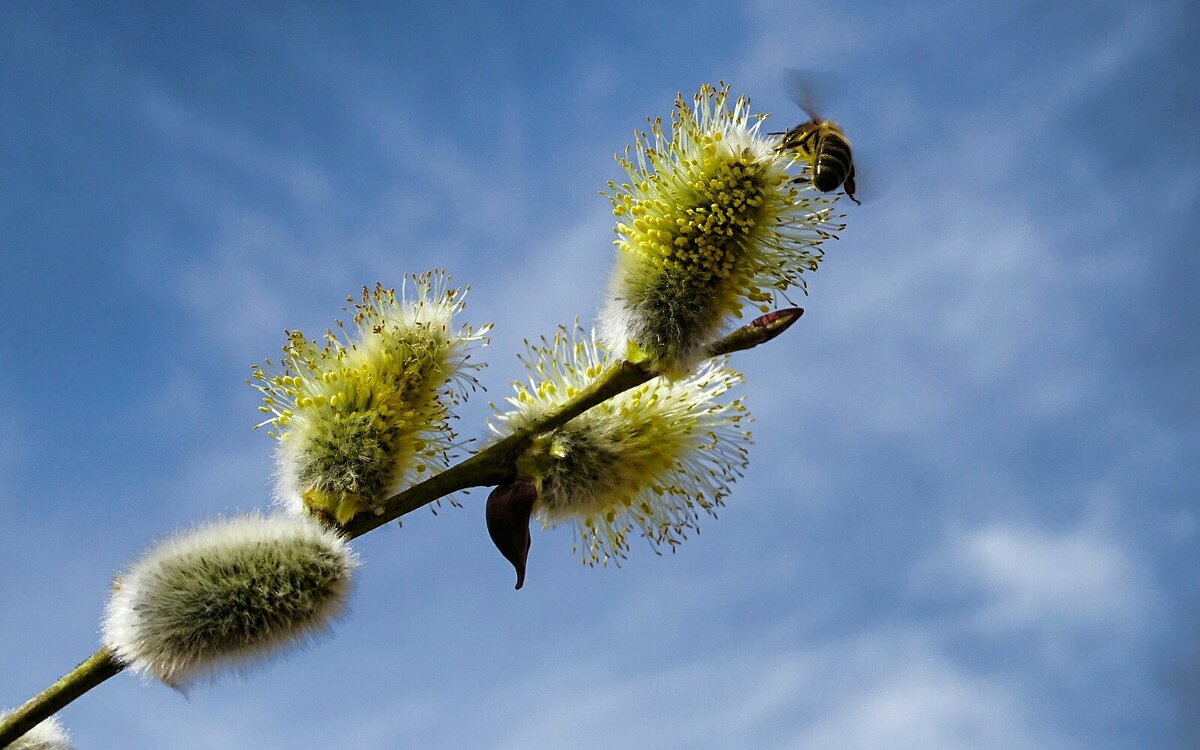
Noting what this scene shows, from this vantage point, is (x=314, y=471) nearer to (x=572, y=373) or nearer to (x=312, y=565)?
(x=312, y=565)

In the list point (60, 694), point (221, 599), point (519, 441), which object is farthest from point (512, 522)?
point (60, 694)

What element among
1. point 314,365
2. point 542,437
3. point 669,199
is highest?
point 314,365

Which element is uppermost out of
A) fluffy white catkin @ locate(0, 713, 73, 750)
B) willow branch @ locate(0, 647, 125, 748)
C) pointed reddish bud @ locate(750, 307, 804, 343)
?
fluffy white catkin @ locate(0, 713, 73, 750)

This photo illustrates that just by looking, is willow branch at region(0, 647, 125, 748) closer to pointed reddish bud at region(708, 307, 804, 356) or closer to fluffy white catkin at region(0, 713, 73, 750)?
fluffy white catkin at region(0, 713, 73, 750)

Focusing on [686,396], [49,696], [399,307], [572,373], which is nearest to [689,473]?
[686,396]

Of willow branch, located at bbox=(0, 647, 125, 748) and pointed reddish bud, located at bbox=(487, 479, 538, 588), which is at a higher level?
willow branch, located at bbox=(0, 647, 125, 748)

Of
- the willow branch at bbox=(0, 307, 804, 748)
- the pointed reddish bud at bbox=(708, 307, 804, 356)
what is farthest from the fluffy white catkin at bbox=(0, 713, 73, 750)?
the pointed reddish bud at bbox=(708, 307, 804, 356)

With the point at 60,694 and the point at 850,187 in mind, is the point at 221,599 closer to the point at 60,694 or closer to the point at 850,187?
the point at 60,694

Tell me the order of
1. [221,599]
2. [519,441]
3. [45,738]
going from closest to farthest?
1. [221,599]
2. [45,738]
3. [519,441]
